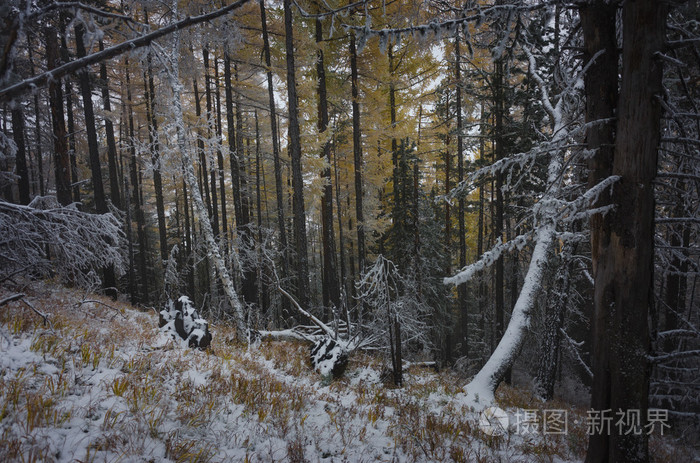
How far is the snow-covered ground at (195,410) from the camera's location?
291 cm

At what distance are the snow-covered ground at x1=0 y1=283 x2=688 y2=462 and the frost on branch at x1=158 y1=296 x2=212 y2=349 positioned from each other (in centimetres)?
34

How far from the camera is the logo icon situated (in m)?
5.18

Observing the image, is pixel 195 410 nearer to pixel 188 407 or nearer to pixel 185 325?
pixel 188 407

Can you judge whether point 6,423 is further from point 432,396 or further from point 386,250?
point 386,250

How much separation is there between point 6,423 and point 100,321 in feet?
15.3

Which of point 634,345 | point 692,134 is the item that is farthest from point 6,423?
point 692,134

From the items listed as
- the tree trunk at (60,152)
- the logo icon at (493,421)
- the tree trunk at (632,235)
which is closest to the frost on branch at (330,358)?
the logo icon at (493,421)

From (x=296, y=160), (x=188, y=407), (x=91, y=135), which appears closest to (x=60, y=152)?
(x=91, y=135)

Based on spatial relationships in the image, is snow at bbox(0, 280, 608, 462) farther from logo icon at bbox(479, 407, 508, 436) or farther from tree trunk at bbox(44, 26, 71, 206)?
tree trunk at bbox(44, 26, 71, 206)

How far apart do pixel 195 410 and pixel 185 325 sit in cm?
380

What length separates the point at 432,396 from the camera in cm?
661

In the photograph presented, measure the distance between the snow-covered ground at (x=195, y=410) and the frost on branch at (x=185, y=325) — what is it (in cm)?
34

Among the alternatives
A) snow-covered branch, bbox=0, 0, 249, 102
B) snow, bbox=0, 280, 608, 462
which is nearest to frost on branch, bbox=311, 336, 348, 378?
snow, bbox=0, 280, 608, 462

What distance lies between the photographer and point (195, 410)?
3826 millimetres
